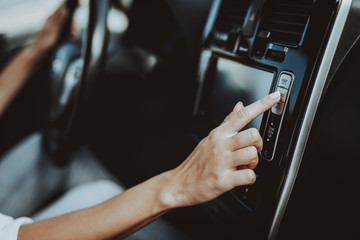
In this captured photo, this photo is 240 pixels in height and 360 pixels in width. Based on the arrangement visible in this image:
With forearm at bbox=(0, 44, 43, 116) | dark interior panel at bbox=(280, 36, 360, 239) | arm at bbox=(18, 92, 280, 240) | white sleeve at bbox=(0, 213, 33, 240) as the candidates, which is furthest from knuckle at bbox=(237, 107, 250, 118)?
forearm at bbox=(0, 44, 43, 116)

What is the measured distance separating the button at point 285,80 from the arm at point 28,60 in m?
0.87

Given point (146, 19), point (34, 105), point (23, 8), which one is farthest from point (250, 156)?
point (23, 8)

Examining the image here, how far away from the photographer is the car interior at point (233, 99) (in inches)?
19.9

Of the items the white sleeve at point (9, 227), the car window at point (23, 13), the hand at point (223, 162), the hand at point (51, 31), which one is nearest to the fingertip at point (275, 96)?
the hand at point (223, 162)

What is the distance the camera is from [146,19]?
4.63 feet

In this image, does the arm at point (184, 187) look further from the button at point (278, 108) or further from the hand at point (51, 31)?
the hand at point (51, 31)

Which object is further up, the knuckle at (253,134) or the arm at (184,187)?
the knuckle at (253,134)

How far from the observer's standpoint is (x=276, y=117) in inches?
22.2

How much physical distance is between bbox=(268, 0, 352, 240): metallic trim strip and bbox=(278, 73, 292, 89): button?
45mm

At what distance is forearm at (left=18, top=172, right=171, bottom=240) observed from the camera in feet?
1.79

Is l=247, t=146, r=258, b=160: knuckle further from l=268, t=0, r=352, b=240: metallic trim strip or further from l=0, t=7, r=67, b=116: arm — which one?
l=0, t=7, r=67, b=116: arm

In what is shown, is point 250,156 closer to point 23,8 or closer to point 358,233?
point 358,233

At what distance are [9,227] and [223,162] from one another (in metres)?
0.42

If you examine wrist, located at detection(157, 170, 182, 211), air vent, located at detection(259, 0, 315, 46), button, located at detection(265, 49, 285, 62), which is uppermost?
air vent, located at detection(259, 0, 315, 46)
